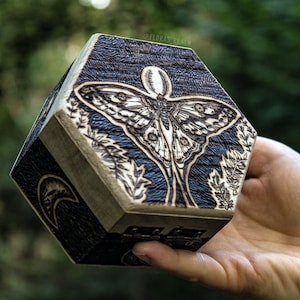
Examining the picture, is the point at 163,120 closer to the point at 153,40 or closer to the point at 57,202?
the point at 57,202

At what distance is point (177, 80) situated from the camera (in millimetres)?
1219

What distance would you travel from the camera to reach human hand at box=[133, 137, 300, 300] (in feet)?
3.65

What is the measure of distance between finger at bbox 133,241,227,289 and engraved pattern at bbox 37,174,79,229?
6.2 inches

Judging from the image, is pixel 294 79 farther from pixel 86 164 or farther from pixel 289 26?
pixel 86 164

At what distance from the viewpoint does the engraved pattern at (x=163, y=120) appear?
107 centimetres

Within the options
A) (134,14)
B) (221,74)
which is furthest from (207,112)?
(134,14)

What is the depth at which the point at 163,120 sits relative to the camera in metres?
1.13

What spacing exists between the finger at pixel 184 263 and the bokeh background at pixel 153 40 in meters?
0.56

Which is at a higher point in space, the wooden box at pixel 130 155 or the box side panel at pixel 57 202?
the wooden box at pixel 130 155

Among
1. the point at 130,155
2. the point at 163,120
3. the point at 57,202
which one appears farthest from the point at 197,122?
the point at 57,202

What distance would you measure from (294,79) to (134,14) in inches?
45.6

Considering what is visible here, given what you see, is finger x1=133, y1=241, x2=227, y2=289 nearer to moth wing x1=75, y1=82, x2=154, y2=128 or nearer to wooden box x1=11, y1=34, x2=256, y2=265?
wooden box x1=11, y1=34, x2=256, y2=265

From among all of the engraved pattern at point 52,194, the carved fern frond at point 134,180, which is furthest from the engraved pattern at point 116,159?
the engraved pattern at point 52,194

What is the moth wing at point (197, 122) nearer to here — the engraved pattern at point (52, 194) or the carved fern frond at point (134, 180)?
the carved fern frond at point (134, 180)
